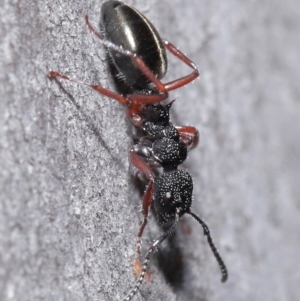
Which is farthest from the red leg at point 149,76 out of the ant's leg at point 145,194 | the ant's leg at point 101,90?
the ant's leg at point 145,194

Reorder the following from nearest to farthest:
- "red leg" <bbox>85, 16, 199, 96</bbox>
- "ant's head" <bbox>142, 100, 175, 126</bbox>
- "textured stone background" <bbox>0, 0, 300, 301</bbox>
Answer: "textured stone background" <bbox>0, 0, 300, 301</bbox>
"red leg" <bbox>85, 16, 199, 96</bbox>
"ant's head" <bbox>142, 100, 175, 126</bbox>

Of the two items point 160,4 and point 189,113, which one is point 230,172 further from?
point 160,4

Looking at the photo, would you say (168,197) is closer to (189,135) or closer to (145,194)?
(145,194)

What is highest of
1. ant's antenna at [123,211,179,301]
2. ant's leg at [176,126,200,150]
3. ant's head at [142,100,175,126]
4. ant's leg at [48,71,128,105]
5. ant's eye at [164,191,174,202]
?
ant's leg at [48,71,128,105]

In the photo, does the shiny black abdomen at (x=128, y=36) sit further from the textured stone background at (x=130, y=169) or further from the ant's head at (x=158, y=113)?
the ant's head at (x=158, y=113)

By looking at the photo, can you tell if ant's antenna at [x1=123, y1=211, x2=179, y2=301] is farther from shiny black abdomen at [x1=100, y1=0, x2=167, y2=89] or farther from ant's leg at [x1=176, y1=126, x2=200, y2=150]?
shiny black abdomen at [x1=100, y1=0, x2=167, y2=89]

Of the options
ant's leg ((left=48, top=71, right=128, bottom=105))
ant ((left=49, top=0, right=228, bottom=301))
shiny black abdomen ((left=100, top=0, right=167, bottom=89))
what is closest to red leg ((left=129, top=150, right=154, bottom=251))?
ant ((left=49, top=0, right=228, bottom=301))

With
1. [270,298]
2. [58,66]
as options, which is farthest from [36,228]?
[270,298]

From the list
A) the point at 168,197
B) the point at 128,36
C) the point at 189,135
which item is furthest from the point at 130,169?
the point at 128,36
